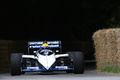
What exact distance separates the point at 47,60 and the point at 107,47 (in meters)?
3.18

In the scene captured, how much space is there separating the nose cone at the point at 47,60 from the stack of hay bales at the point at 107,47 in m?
2.58

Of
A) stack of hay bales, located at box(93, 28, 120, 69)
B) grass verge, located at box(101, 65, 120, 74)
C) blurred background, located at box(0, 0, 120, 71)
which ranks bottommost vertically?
grass verge, located at box(101, 65, 120, 74)

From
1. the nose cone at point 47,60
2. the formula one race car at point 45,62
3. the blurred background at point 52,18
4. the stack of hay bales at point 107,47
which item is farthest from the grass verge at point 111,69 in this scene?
the blurred background at point 52,18

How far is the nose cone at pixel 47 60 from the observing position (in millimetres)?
19453

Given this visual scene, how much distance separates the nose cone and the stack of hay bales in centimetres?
258

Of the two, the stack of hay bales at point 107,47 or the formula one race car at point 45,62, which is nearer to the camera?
the formula one race car at point 45,62

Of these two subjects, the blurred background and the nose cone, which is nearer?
the nose cone

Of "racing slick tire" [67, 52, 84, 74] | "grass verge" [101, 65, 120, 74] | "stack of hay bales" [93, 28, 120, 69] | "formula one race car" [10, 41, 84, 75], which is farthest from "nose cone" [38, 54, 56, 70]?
"stack of hay bales" [93, 28, 120, 69]

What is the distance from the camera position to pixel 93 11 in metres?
44.2

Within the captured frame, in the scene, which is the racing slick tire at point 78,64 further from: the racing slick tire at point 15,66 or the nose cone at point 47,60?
the racing slick tire at point 15,66

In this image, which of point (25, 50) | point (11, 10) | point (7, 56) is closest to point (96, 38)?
point (7, 56)

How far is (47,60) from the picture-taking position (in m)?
19.5

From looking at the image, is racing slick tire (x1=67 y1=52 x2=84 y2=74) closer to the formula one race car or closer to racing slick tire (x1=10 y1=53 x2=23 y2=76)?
the formula one race car

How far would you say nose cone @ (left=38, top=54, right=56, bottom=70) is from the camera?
19.5 metres
